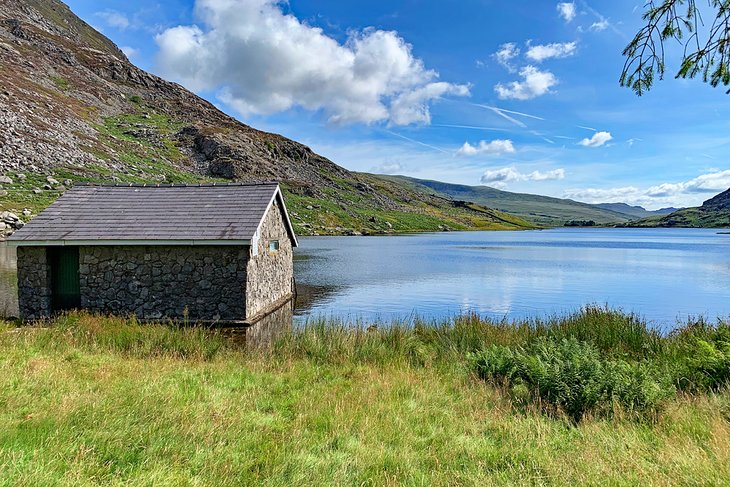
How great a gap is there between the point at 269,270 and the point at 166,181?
64840 mm

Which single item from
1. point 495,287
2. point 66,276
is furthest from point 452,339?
point 495,287

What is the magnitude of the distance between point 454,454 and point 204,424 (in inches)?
128

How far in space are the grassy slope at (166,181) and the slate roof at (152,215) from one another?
33.9 m

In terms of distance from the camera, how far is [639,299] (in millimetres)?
25391

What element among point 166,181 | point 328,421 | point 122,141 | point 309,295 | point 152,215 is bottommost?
point 309,295

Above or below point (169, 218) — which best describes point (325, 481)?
below

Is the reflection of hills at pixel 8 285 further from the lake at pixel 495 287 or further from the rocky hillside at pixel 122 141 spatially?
the rocky hillside at pixel 122 141

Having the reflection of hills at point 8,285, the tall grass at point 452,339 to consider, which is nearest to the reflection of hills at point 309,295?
the tall grass at point 452,339

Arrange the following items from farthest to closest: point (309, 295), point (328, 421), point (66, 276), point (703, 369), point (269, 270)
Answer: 1. point (309, 295)
2. point (269, 270)
3. point (66, 276)
4. point (703, 369)
5. point (328, 421)

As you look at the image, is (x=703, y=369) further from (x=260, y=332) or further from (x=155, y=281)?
(x=155, y=281)

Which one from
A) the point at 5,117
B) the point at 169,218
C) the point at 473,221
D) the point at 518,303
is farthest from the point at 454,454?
the point at 473,221

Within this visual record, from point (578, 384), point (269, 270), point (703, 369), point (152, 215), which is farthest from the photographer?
point (269, 270)

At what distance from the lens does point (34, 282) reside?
16.0m

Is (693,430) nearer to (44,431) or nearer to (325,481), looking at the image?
(325,481)
